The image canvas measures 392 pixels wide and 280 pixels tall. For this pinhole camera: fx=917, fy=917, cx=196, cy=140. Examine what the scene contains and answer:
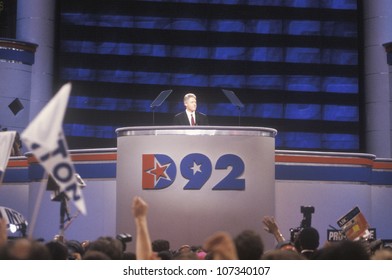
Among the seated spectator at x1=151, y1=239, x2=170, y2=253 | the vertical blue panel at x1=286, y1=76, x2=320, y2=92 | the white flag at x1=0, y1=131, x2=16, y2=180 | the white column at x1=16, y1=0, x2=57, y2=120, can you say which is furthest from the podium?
the vertical blue panel at x1=286, y1=76, x2=320, y2=92

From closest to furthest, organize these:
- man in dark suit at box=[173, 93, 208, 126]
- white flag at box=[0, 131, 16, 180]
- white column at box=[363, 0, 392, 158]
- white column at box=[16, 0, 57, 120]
Answer: white flag at box=[0, 131, 16, 180]
man in dark suit at box=[173, 93, 208, 126]
white column at box=[16, 0, 57, 120]
white column at box=[363, 0, 392, 158]

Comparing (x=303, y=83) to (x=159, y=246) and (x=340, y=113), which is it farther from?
(x=159, y=246)

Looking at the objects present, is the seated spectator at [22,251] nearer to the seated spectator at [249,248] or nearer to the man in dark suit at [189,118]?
the seated spectator at [249,248]

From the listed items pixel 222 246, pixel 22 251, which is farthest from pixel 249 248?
pixel 22 251

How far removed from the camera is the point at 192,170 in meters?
11.7

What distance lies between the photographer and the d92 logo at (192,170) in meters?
11.7

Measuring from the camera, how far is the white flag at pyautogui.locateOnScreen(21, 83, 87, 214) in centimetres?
479

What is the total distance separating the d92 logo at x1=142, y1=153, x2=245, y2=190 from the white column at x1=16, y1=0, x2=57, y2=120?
11.7m

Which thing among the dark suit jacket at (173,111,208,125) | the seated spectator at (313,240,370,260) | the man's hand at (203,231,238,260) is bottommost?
the seated spectator at (313,240,370,260)

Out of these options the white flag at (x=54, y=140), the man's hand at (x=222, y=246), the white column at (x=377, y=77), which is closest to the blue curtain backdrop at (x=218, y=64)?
the white column at (x=377, y=77)

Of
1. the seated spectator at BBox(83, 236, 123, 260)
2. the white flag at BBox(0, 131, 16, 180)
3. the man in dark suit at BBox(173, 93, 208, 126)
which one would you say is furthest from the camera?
the man in dark suit at BBox(173, 93, 208, 126)

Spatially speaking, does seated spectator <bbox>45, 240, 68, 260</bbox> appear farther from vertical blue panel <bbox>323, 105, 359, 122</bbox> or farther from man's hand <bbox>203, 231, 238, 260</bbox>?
vertical blue panel <bbox>323, 105, 359, 122</bbox>

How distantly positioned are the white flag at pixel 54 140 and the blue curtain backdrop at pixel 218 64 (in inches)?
712
